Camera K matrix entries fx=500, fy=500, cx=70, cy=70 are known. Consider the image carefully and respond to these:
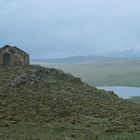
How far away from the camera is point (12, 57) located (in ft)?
190

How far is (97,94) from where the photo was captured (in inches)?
1601

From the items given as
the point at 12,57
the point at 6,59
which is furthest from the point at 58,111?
the point at 6,59

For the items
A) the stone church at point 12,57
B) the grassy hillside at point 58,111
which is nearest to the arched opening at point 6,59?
the stone church at point 12,57

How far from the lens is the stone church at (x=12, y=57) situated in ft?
189

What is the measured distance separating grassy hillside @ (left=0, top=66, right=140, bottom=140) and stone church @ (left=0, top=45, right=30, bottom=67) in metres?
11.0

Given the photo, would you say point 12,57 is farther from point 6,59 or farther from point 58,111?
point 58,111

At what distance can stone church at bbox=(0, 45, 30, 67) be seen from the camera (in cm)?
5772

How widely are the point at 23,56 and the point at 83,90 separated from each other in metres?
18.5

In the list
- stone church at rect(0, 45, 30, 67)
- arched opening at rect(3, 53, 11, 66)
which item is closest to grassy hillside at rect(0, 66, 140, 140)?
stone church at rect(0, 45, 30, 67)

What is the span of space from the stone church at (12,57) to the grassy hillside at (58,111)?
1097 centimetres

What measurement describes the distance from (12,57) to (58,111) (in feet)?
87.4

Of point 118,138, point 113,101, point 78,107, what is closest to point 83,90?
point 113,101

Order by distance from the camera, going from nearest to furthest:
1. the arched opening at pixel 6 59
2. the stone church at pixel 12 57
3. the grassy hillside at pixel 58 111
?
the grassy hillside at pixel 58 111
the stone church at pixel 12 57
the arched opening at pixel 6 59

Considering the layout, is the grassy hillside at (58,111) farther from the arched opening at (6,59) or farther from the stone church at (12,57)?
the arched opening at (6,59)
